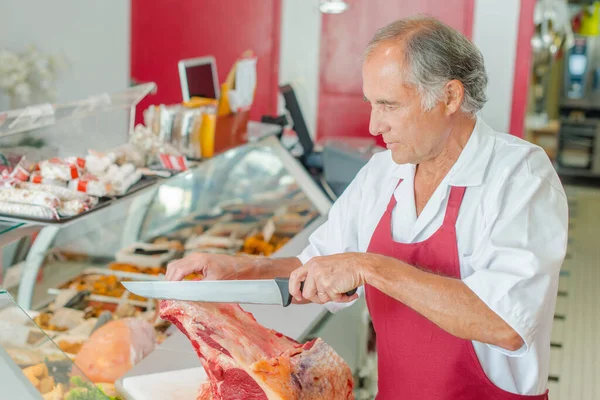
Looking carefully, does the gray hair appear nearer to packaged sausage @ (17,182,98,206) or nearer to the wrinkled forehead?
the wrinkled forehead

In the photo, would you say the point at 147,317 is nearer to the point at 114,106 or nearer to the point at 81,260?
the point at 81,260

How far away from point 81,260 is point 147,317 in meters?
0.52

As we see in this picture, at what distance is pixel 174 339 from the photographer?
2.48 m

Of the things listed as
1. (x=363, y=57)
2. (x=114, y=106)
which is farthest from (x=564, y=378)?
(x=363, y=57)

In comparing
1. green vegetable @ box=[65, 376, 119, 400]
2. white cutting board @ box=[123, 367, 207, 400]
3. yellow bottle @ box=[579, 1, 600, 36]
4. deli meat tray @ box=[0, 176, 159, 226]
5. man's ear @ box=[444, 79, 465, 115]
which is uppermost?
yellow bottle @ box=[579, 1, 600, 36]

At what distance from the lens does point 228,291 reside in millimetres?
1865

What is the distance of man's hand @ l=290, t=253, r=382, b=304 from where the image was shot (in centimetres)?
171

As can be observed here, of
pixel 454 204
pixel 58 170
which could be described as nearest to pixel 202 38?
pixel 58 170

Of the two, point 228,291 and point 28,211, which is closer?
point 228,291

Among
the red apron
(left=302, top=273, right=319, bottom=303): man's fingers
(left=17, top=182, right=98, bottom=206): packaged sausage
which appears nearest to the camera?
(left=302, top=273, right=319, bottom=303): man's fingers

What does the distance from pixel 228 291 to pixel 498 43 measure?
18.3 feet

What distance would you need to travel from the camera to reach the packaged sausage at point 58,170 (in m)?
2.79

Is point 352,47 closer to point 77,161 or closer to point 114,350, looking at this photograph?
point 77,161

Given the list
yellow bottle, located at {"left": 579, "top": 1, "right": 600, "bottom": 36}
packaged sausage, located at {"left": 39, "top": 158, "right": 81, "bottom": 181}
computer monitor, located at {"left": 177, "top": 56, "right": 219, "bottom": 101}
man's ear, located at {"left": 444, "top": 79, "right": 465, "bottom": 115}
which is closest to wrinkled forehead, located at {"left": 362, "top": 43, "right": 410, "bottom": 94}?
man's ear, located at {"left": 444, "top": 79, "right": 465, "bottom": 115}
